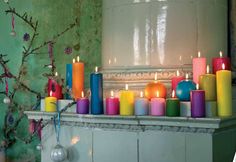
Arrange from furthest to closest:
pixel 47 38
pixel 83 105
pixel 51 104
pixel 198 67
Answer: pixel 47 38, pixel 51 104, pixel 83 105, pixel 198 67

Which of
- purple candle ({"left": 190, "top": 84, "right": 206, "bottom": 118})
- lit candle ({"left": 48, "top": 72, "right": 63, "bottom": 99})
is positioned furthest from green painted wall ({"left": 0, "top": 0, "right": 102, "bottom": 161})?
purple candle ({"left": 190, "top": 84, "right": 206, "bottom": 118})

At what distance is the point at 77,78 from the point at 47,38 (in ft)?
1.78

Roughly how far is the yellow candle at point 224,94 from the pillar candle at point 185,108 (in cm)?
10

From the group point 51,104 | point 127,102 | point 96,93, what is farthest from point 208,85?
point 51,104

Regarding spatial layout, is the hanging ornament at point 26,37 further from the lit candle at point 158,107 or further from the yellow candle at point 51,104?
the lit candle at point 158,107

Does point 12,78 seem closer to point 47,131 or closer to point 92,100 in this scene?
point 47,131

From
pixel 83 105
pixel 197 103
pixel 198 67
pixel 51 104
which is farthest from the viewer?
pixel 51 104

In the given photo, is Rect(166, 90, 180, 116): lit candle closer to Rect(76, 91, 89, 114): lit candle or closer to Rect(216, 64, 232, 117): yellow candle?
Rect(216, 64, 232, 117): yellow candle

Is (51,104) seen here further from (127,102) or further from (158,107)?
(158,107)

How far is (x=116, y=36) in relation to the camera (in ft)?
5.14

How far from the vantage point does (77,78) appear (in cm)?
159

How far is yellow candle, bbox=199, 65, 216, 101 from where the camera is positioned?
1348 mm

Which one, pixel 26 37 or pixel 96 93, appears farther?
pixel 26 37

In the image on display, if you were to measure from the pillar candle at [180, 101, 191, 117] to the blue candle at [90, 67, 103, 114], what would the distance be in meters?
0.31
